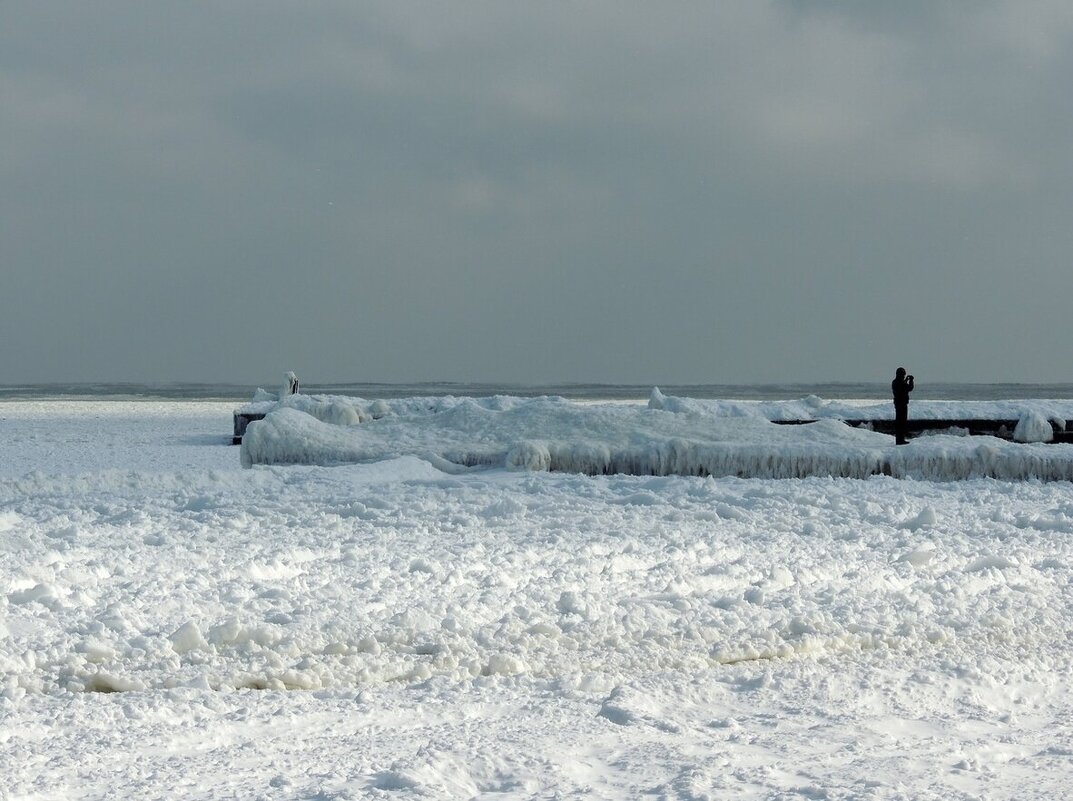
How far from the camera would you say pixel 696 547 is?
5.41 metres

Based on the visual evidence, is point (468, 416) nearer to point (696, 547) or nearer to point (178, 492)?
point (178, 492)

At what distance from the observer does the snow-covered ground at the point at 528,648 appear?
116 inches

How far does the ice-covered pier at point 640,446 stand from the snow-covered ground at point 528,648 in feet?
6.42

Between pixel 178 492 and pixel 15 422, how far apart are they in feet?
48.6

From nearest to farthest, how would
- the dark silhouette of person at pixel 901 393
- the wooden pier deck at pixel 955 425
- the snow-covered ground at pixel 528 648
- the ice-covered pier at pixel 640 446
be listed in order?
the snow-covered ground at pixel 528 648, the ice-covered pier at pixel 640 446, the dark silhouette of person at pixel 901 393, the wooden pier deck at pixel 955 425

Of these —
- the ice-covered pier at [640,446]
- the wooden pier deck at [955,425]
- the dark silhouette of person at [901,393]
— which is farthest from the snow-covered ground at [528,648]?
the wooden pier deck at [955,425]

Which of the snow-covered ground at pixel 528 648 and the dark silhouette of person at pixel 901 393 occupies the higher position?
the dark silhouette of person at pixel 901 393

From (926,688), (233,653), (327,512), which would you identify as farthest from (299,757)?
(327,512)

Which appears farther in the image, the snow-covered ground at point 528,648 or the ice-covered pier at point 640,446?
the ice-covered pier at point 640,446

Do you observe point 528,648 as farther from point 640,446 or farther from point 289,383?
point 289,383

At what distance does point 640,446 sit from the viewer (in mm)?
9172

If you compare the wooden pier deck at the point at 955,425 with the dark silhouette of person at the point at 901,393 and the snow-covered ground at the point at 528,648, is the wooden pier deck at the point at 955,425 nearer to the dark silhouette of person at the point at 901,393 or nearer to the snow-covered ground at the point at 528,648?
the dark silhouette of person at the point at 901,393

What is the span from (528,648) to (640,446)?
17.4ft

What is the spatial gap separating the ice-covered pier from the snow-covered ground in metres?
1.96
